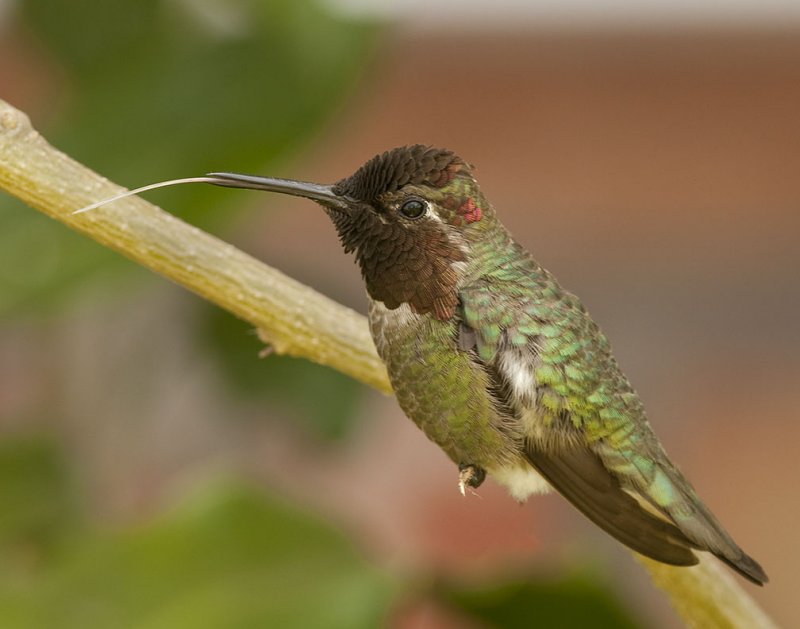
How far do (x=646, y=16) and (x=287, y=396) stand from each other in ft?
2.50

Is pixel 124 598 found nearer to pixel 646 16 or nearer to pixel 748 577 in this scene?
pixel 748 577

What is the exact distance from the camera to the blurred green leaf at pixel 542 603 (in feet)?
3.82

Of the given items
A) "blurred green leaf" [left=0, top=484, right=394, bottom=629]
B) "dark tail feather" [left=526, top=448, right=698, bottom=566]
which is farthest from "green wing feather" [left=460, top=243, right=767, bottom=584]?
"blurred green leaf" [left=0, top=484, right=394, bottom=629]

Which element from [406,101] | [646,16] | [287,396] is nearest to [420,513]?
[287,396]

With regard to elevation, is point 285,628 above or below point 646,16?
below

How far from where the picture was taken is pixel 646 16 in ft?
5.42

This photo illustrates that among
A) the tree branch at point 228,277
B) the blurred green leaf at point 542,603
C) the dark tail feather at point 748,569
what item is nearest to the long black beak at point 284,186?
the tree branch at point 228,277

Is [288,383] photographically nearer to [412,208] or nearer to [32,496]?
[32,496]

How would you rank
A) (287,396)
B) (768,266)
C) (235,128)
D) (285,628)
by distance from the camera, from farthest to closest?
1. (768,266)
2. (287,396)
3. (235,128)
4. (285,628)

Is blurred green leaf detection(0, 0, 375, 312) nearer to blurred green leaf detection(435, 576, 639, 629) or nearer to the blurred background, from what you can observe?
the blurred background

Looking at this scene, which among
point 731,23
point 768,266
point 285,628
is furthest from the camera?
point 768,266

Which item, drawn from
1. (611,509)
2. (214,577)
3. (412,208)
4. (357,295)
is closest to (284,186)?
(412,208)

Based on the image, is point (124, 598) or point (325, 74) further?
point (325, 74)

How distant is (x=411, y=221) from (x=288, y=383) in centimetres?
103
